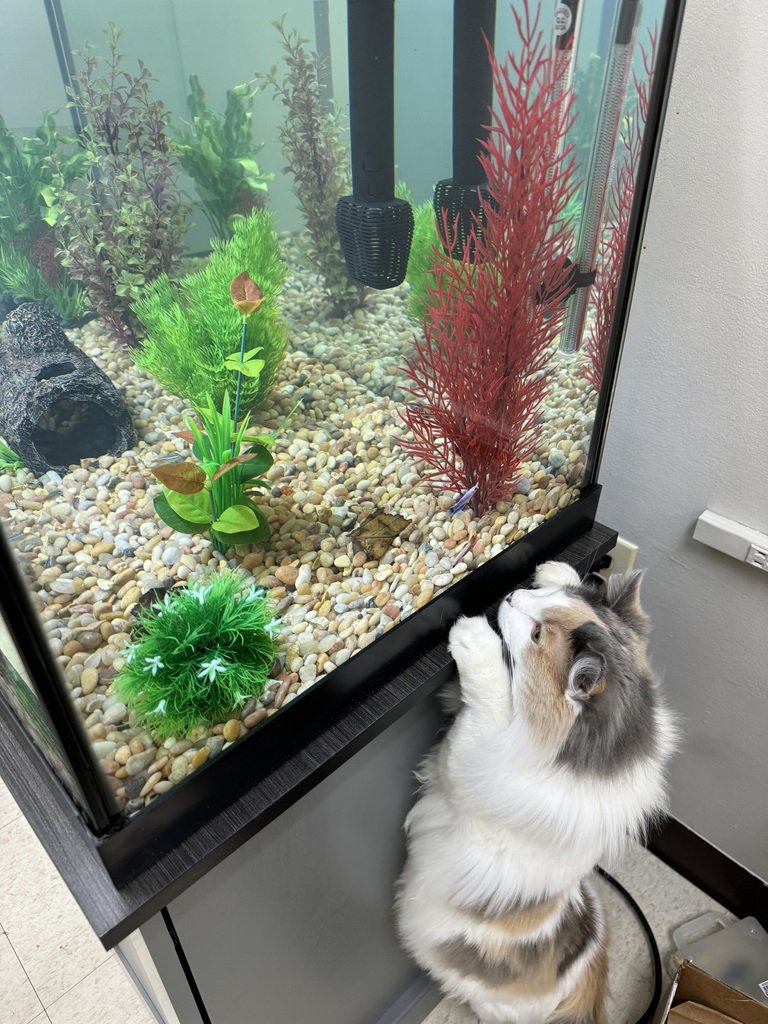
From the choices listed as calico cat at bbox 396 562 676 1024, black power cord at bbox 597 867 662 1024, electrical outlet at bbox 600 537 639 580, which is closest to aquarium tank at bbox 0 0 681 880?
calico cat at bbox 396 562 676 1024

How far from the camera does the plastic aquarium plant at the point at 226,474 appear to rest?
2.53 ft

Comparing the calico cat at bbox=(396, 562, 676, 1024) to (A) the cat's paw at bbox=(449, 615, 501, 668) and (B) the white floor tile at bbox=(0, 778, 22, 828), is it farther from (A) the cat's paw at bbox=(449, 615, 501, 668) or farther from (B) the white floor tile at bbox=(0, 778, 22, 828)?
(B) the white floor tile at bbox=(0, 778, 22, 828)

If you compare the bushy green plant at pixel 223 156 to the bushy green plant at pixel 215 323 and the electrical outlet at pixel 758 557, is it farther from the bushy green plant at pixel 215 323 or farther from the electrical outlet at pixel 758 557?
the electrical outlet at pixel 758 557

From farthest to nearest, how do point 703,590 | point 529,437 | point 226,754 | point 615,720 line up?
point 703,590, point 529,437, point 615,720, point 226,754

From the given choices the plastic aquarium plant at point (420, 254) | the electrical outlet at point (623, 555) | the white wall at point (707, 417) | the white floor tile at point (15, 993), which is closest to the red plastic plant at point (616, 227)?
the white wall at point (707, 417)

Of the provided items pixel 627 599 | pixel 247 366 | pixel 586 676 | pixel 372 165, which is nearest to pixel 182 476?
pixel 247 366

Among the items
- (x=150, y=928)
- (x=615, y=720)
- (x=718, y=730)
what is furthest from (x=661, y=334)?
(x=150, y=928)

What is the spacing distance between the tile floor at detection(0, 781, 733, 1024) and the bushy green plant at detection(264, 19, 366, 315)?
54.3 inches

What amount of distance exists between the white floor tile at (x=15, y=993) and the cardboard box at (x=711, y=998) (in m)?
1.13

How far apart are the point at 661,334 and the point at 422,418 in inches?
17.4

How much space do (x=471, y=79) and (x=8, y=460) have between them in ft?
2.04

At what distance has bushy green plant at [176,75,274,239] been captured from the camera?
26.2 inches

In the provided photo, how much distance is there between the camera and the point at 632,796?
878 mm

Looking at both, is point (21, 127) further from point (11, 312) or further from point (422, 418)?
point (422, 418)
